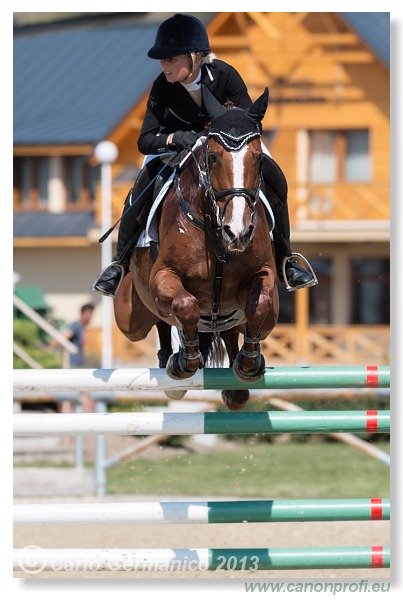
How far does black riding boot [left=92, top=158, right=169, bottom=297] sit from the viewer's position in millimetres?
5836

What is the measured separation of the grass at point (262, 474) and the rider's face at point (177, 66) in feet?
18.9

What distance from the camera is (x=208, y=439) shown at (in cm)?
1509

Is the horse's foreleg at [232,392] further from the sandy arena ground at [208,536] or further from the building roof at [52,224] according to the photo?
the building roof at [52,224]

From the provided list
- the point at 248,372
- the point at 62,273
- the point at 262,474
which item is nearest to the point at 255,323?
the point at 248,372

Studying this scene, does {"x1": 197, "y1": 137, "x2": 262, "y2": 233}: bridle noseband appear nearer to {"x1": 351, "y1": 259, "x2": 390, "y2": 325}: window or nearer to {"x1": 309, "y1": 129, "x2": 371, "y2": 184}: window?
{"x1": 351, "y1": 259, "x2": 390, "y2": 325}: window

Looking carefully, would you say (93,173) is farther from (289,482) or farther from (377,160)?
(289,482)

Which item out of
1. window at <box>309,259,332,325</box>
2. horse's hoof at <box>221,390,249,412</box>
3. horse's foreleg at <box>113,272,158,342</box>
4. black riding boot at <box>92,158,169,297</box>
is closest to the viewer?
black riding boot at <box>92,158,169,297</box>

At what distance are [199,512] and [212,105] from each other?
1.95 metres

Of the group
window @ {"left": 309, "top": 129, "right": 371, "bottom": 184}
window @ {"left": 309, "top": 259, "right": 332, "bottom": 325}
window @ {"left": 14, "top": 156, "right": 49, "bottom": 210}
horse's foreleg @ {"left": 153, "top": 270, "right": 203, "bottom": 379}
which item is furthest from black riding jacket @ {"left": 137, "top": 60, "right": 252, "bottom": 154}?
window @ {"left": 14, "top": 156, "right": 49, "bottom": 210}

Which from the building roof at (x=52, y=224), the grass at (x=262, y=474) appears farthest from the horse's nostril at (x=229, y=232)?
the building roof at (x=52, y=224)

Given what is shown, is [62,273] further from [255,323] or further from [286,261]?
[255,323]

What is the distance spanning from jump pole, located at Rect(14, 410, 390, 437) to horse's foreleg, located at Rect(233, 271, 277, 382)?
25cm

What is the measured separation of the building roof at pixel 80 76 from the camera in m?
21.5

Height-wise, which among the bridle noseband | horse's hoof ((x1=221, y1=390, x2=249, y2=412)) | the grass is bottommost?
the grass
